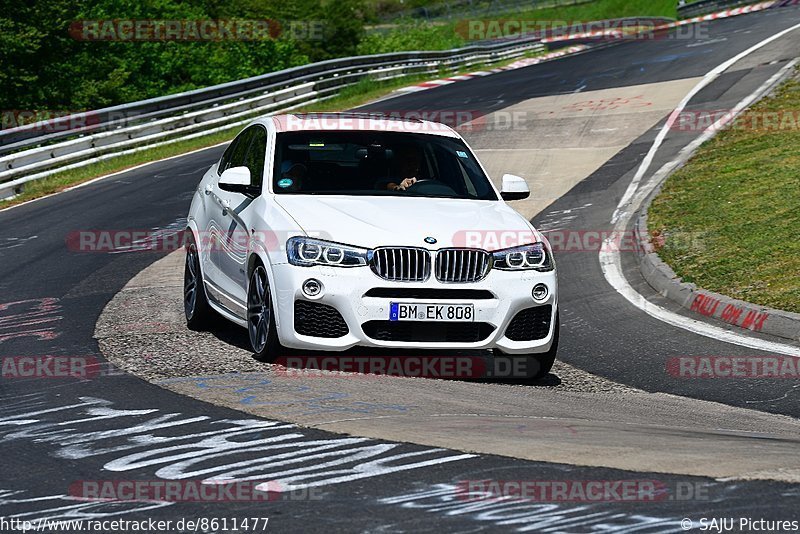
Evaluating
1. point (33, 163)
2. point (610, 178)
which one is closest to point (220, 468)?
point (610, 178)

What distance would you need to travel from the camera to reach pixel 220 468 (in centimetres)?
554

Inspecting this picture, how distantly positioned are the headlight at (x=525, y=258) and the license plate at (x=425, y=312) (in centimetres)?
44

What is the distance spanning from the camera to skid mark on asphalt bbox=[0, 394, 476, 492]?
5.47m

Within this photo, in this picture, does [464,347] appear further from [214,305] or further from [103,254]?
[103,254]

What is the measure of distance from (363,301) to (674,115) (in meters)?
20.1

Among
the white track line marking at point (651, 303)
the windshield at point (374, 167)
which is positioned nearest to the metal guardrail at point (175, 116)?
the white track line marking at point (651, 303)

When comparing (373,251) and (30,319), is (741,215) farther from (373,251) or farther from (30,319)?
(30,319)

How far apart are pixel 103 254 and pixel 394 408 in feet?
30.0

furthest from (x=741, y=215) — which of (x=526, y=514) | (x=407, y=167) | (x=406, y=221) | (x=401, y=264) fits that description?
(x=526, y=514)

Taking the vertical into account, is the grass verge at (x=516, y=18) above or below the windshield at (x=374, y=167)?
above

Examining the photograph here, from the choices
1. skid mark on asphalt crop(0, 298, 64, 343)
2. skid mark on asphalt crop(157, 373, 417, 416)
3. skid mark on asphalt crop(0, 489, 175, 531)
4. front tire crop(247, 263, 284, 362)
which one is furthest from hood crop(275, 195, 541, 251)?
skid mark on asphalt crop(0, 489, 175, 531)

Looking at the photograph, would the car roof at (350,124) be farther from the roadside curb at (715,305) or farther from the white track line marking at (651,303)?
the roadside curb at (715,305)

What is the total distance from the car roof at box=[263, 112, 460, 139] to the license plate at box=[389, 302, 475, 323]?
2.10m

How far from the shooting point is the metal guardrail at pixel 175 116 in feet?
76.4
